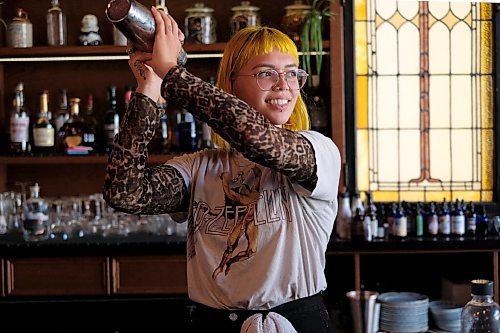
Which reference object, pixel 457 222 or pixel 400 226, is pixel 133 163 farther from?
pixel 457 222

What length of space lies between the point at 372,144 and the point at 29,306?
181 centimetres

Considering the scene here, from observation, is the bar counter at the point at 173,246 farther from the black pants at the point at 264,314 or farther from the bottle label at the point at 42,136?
the black pants at the point at 264,314

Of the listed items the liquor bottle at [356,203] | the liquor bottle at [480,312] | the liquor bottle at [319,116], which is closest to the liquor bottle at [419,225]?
the liquor bottle at [356,203]

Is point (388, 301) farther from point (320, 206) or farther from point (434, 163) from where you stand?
point (320, 206)

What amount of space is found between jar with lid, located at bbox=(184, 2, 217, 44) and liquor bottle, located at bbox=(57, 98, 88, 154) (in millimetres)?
650

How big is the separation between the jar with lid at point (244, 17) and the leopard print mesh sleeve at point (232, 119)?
2.66 metres

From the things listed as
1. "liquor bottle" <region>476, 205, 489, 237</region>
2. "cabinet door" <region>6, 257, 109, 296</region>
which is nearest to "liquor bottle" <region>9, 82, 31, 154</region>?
"cabinet door" <region>6, 257, 109, 296</region>

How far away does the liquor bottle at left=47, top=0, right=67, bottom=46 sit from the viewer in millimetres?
4141

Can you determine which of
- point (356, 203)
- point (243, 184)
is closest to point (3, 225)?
point (356, 203)

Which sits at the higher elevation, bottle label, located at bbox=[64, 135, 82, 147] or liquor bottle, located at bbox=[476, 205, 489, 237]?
bottle label, located at bbox=[64, 135, 82, 147]

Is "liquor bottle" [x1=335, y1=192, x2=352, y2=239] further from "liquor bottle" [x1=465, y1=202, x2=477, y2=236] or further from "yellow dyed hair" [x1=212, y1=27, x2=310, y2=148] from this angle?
"yellow dyed hair" [x1=212, y1=27, x2=310, y2=148]

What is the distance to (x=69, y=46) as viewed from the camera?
407cm

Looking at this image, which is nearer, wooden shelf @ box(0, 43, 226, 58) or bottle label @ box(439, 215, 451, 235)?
bottle label @ box(439, 215, 451, 235)

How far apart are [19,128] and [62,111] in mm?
238
